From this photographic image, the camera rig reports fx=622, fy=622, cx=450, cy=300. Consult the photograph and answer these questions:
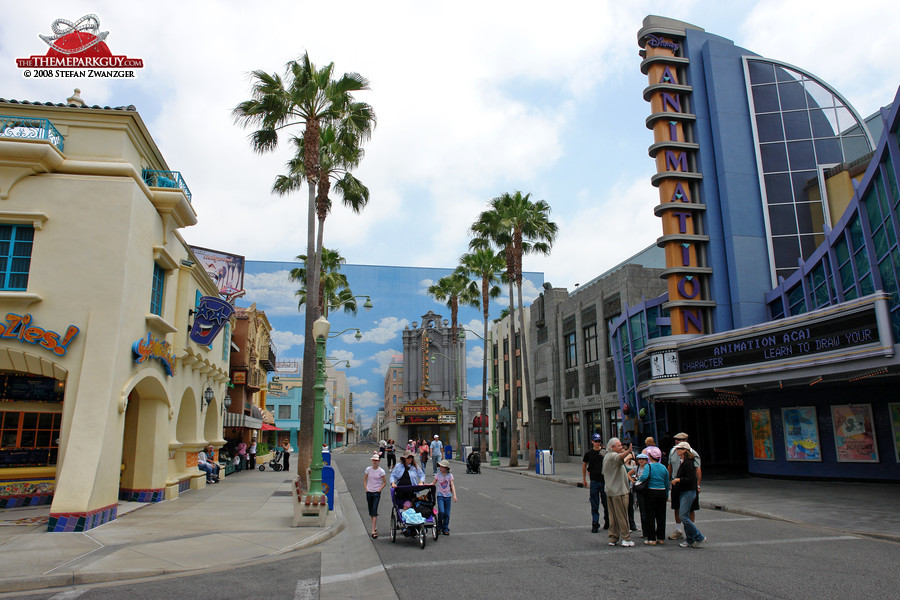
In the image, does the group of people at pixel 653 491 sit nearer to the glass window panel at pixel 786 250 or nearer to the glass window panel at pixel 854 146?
the glass window panel at pixel 786 250

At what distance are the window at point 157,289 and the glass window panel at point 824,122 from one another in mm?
27744

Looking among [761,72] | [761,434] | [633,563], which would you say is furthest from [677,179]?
[633,563]

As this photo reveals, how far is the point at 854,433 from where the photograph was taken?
811 inches

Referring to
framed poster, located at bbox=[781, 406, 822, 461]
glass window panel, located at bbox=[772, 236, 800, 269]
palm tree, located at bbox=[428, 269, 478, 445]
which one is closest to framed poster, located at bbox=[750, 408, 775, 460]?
framed poster, located at bbox=[781, 406, 822, 461]

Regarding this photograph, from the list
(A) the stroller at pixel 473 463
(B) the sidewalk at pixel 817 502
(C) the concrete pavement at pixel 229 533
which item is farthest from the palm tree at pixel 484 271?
(C) the concrete pavement at pixel 229 533

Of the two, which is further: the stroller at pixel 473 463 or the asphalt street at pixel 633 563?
the stroller at pixel 473 463

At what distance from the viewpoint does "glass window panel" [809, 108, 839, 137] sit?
2827 cm

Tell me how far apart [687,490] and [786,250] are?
20.2 meters

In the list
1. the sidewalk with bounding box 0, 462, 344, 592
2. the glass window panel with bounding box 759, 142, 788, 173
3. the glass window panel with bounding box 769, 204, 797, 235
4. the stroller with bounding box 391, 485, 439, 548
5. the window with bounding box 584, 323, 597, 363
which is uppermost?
the glass window panel with bounding box 759, 142, 788, 173

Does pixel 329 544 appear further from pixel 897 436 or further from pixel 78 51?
pixel 897 436

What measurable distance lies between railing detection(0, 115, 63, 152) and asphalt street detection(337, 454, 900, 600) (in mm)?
11485

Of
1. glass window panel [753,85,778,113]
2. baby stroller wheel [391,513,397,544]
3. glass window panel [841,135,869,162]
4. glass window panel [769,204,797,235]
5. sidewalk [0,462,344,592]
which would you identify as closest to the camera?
sidewalk [0,462,344,592]

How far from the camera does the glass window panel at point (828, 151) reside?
2775 cm

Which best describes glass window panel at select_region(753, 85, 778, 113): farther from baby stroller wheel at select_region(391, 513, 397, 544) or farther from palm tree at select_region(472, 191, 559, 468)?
baby stroller wheel at select_region(391, 513, 397, 544)
